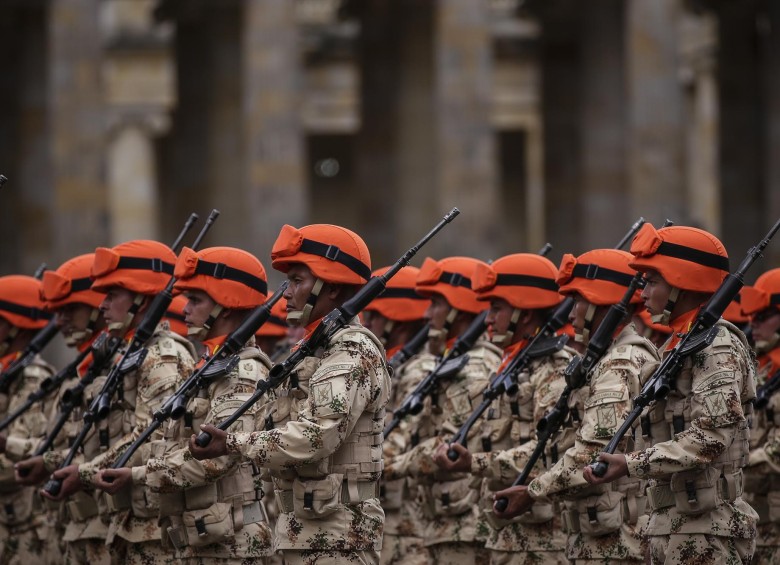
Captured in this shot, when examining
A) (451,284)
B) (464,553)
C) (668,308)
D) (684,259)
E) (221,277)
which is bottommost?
(464,553)

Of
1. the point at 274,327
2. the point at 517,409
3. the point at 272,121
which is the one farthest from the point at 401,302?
the point at 272,121

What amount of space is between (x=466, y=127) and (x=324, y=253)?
2480 centimetres

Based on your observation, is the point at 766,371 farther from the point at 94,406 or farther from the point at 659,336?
the point at 94,406

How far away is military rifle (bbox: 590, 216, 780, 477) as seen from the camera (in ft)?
30.8

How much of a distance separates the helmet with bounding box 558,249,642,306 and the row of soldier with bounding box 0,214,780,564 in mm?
15

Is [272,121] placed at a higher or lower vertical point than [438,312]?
higher

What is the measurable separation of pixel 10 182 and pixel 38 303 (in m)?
25.5

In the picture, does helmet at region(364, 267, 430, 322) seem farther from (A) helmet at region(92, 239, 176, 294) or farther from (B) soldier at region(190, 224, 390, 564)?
(B) soldier at region(190, 224, 390, 564)

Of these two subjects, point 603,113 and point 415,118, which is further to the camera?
point 415,118

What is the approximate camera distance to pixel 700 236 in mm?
9875

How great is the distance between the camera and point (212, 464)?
1015 centimetres

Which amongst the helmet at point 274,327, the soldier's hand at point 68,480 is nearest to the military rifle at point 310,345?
the soldier's hand at point 68,480

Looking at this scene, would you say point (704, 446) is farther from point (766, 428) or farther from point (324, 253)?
point (766, 428)

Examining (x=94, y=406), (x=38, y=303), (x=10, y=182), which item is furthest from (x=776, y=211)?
(x=94, y=406)
